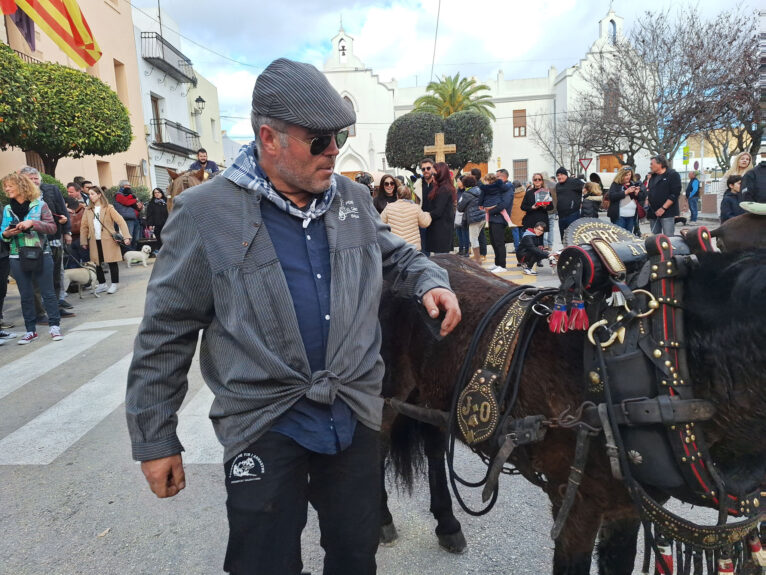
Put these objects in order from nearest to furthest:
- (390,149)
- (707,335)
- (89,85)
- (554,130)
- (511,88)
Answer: (707,335)
(89,85)
(390,149)
(554,130)
(511,88)

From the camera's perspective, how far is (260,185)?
5.24ft

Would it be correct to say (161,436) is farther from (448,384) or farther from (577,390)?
(577,390)

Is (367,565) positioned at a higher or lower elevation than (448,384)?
lower

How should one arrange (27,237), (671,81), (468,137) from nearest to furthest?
(27,237) < (671,81) < (468,137)

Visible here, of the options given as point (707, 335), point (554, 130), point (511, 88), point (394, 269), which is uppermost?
point (511, 88)

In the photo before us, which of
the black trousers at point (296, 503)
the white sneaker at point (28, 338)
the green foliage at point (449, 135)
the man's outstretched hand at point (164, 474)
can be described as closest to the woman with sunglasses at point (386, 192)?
the white sneaker at point (28, 338)

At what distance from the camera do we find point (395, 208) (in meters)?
7.39

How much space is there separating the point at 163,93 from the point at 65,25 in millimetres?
16980

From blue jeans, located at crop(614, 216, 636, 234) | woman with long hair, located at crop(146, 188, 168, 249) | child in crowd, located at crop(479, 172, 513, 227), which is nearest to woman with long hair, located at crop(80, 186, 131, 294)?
woman with long hair, located at crop(146, 188, 168, 249)

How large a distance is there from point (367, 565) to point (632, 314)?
1.10 m

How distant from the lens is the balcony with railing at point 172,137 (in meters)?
24.6

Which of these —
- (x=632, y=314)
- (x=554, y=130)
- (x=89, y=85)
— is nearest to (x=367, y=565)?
(x=632, y=314)

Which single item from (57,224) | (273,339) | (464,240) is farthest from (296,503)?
(464,240)

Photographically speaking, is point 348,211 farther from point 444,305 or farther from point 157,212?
point 157,212
